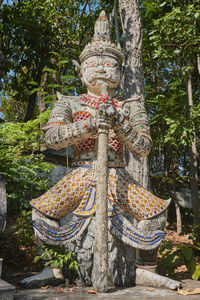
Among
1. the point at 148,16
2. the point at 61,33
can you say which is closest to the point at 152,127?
the point at 148,16

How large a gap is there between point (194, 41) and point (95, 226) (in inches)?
158

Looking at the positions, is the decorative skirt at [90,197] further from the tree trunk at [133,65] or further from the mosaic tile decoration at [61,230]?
the tree trunk at [133,65]

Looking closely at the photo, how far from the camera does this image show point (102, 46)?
346 centimetres

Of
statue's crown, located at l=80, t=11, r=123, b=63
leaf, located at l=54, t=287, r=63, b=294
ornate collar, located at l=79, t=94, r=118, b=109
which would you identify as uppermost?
statue's crown, located at l=80, t=11, r=123, b=63

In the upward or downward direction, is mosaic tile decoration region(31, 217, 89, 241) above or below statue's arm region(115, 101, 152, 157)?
below

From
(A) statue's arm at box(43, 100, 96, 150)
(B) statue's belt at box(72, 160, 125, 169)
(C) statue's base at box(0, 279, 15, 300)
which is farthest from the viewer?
(B) statue's belt at box(72, 160, 125, 169)

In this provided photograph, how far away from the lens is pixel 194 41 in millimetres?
5254

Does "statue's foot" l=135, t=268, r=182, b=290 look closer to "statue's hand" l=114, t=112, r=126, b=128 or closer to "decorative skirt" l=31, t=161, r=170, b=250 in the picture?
"decorative skirt" l=31, t=161, r=170, b=250

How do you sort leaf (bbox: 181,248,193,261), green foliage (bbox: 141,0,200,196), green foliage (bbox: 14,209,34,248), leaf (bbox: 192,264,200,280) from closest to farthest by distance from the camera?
leaf (bbox: 192,264,200,280) → leaf (bbox: 181,248,193,261) → green foliage (bbox: 14,209,34,248) → green foliage (bbox: 141,0,200,196)

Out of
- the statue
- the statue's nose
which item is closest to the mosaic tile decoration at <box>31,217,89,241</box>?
the statue

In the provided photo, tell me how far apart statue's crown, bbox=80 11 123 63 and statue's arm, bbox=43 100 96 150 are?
702 millimetres

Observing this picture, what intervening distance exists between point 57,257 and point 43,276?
8.7 inches

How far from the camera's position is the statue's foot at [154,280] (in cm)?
275

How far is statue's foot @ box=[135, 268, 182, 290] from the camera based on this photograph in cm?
275
